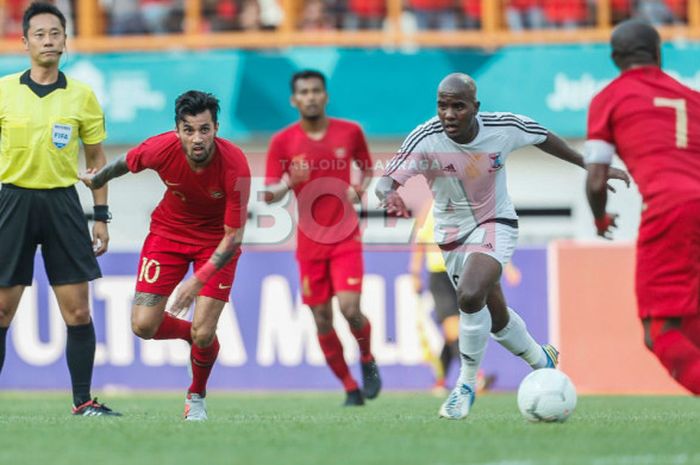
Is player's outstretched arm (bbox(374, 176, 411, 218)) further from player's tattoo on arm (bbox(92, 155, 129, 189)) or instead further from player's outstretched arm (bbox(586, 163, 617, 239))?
player's tattoo on arm (bbox(92, 155, 129, 189))

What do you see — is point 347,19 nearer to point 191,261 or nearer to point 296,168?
point 296,168

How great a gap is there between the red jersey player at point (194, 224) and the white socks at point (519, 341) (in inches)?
71.0

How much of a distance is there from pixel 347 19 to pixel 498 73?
242cm

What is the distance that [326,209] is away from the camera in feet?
38.4

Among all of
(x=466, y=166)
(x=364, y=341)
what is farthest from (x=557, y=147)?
(x=364, y=341)

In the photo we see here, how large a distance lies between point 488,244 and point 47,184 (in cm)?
281

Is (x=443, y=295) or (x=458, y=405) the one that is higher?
(x=458, y=405)

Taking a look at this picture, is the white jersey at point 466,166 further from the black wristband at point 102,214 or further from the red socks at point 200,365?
the black wristband at point 102,214

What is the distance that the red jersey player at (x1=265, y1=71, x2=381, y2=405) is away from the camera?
11523 millimetres

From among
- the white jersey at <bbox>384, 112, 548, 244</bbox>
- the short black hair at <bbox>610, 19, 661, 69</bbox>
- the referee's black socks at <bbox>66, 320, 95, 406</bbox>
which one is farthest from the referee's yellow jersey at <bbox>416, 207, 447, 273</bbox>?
the short black hair at <bbox>610, 19, 661, 69</bbox>

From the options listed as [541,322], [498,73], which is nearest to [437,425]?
[541,322]

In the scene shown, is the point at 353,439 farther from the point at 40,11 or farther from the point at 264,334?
the point at 264,334

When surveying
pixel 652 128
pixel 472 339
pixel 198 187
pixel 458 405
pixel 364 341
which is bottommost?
pixel 364 341

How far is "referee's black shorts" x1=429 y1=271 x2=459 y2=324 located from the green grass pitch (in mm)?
4281
